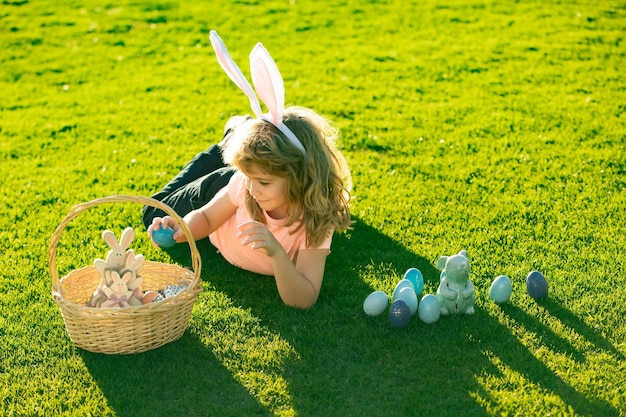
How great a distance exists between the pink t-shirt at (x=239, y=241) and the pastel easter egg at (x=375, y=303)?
313mm

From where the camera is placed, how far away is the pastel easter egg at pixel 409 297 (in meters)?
3.52

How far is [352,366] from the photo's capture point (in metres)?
3.27

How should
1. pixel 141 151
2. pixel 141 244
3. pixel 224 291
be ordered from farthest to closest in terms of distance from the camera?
pixel 141 151 → pixel 141 244 → pixel 224 291

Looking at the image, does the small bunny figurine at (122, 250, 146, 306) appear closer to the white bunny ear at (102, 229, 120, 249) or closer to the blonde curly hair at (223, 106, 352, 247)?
the white bunny ear at (102, 229, 120, 249)

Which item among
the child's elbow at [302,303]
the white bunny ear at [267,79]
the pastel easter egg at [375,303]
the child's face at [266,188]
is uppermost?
the white bunny ear at [267,79]

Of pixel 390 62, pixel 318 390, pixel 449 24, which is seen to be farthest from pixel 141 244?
pixel 449 24

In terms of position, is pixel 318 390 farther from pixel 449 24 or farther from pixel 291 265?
pixel 449 24

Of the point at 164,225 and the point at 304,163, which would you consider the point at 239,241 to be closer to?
the point at 164,225

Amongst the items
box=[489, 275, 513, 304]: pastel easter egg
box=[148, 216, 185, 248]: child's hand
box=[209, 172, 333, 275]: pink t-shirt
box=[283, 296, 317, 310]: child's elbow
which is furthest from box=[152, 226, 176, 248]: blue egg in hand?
box=[489, 275, 513, 304]: pastel easter egg

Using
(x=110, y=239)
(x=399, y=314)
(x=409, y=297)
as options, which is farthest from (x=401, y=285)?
(x=110, y=239)

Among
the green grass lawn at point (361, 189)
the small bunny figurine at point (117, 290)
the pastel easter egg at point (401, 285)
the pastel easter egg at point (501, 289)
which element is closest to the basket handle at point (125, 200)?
the small bunny figurine at point (117, 290)

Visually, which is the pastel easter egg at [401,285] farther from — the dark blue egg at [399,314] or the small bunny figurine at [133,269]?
the small bunny figurine at [133,269]

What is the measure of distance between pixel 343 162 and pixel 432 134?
7.22 feet

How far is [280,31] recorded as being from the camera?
26.9 ft
